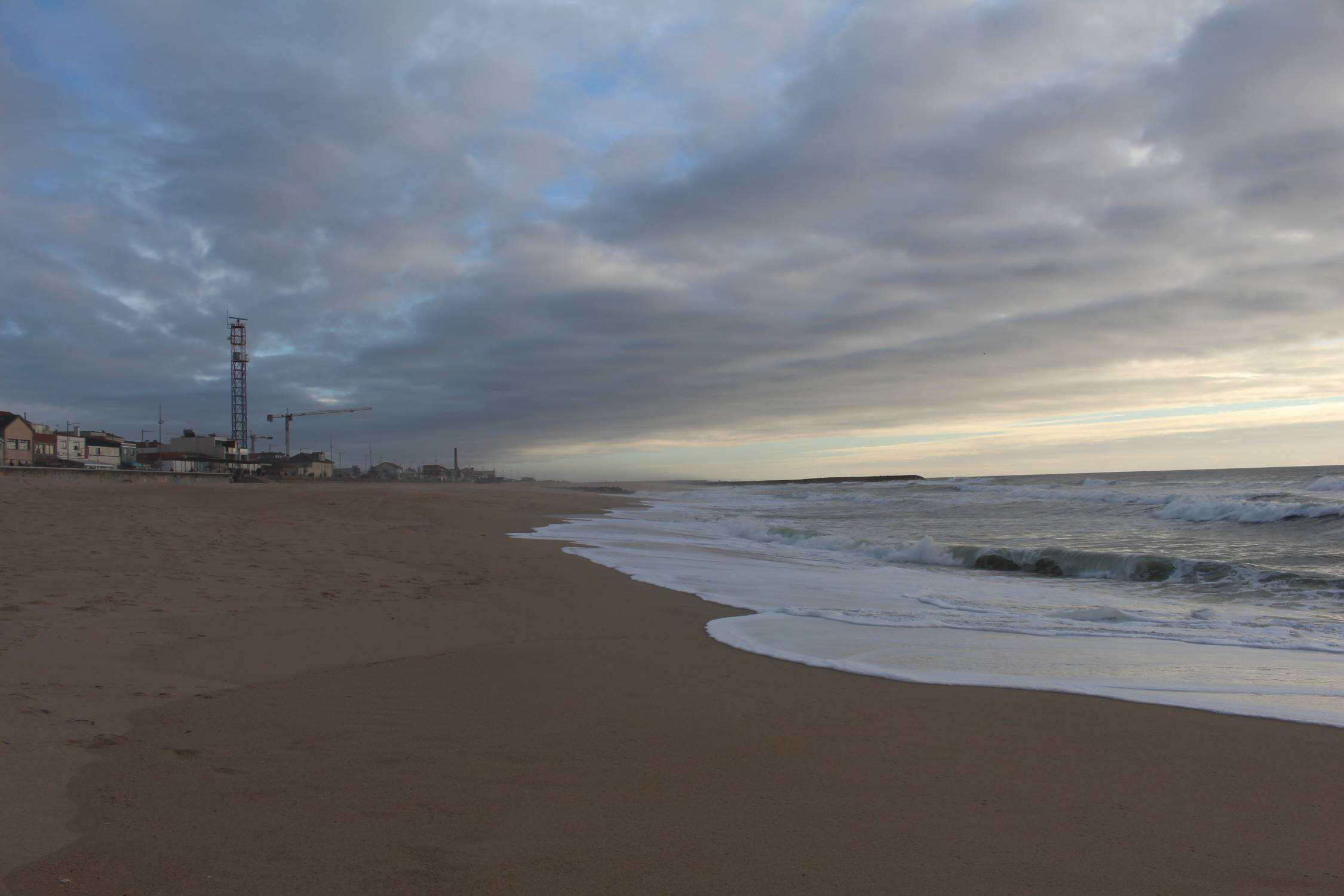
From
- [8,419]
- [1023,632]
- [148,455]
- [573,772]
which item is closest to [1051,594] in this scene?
[1023,632]

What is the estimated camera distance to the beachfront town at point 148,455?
52844 millimetres

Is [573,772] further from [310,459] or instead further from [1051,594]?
[310,459]

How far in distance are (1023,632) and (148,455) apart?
9053 cm

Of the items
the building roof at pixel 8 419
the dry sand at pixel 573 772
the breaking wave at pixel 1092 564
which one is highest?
the building roof at pixel 8 419

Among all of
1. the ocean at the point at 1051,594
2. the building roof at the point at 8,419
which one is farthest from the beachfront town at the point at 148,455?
the ocean at the point at 1051,594

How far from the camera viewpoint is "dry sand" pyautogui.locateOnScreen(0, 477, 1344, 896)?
2.29 m

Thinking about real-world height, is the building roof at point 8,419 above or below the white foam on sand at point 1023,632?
above

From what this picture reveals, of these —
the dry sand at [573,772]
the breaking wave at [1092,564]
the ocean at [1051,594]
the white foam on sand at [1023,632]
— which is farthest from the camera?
the breaking wave at [1092,564]

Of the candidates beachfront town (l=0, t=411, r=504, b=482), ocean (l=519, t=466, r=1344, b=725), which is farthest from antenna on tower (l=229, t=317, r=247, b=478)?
ocean (l=519, t=466, r=1344, b=725)

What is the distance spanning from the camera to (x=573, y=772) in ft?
9.98

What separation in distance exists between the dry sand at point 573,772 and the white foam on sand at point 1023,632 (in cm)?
54

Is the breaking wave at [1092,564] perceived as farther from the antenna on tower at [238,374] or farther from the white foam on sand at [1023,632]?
the antenna on tower at [238,374]

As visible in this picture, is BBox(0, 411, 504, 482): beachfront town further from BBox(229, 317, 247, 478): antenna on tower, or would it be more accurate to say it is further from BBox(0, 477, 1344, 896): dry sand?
BBox(0, 477, 1344, 896): dry sand

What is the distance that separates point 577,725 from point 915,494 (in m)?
39.5
